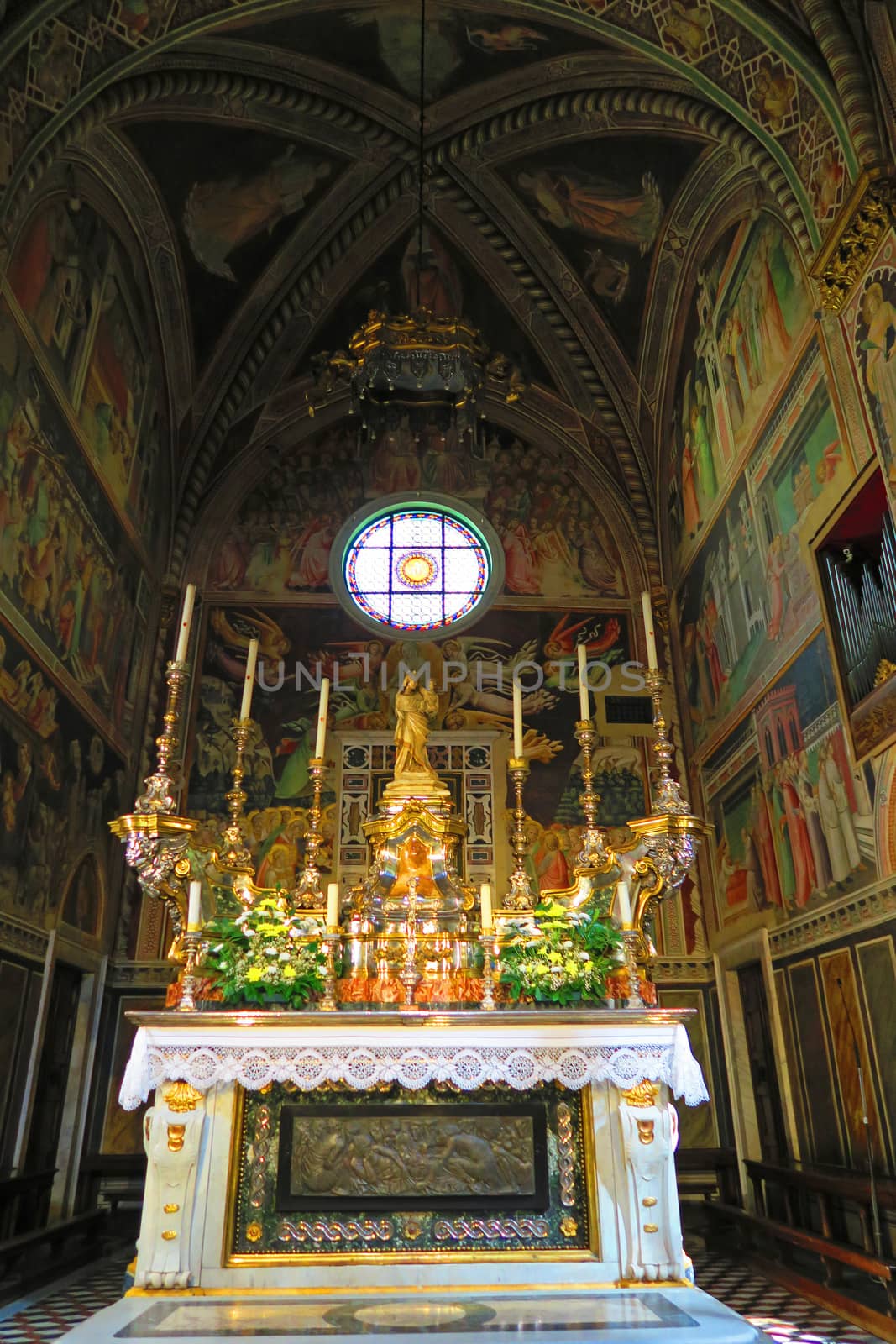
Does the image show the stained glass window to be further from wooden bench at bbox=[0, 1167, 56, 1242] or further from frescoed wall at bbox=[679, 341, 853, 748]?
wooden bench at bbox=[0, 1167, 56, 1242]

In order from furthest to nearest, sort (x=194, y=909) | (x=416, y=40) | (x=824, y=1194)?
(x=416, y=40)
(x=824, y=1194)
(x=194, y=909)

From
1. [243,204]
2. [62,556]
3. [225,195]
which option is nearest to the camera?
[62,556]

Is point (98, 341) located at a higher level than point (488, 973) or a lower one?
higher

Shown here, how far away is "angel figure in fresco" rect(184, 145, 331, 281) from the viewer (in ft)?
41.1

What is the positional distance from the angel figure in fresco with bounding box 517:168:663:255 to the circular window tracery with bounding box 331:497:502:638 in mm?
4308

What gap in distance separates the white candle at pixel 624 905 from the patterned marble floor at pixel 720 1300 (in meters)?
2.74

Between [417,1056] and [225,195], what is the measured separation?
36.4 ft

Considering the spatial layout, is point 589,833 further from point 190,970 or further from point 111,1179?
point 111,1179

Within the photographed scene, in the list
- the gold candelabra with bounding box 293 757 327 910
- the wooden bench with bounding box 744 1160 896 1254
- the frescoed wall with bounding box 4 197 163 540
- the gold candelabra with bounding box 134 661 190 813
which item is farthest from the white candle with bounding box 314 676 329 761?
the wooden bench with bounding box 744 1160 896 1254

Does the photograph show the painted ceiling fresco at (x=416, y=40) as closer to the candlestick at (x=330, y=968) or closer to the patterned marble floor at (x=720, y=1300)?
the candlestick at (x=330, y=968)

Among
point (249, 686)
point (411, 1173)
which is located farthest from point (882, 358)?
point (411, 1173)

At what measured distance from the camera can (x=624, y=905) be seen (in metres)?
6.71

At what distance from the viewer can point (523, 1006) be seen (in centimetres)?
643

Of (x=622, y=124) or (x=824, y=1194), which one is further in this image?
(x=622, y=124)
